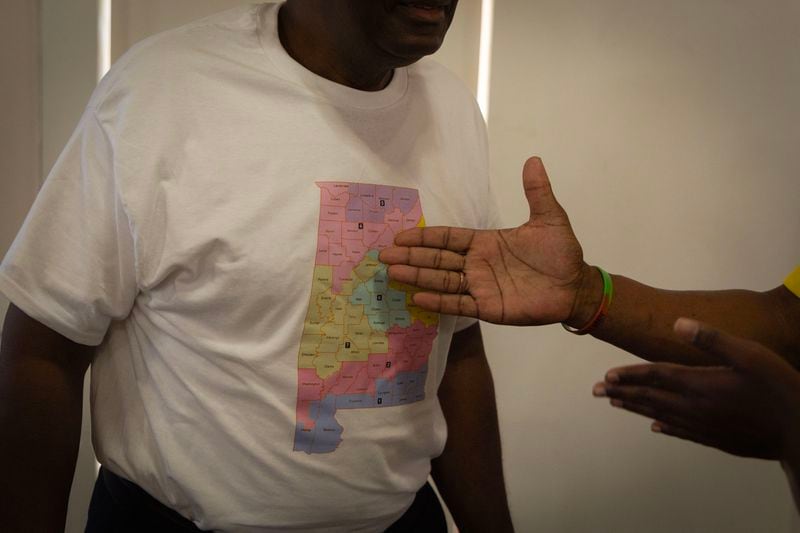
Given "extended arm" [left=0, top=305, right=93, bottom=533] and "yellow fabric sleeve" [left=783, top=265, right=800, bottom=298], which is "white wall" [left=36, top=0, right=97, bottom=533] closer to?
"extended arm" [left=0, top=305, right=93, bottom=533]

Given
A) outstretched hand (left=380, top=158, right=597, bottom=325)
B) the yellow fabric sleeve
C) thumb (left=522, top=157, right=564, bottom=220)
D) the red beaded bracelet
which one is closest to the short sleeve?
outstretched hand (left=380, top=158, right=597, bottom=325)

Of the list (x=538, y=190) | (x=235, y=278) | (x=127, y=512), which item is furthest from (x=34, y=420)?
(x=538, y=190)

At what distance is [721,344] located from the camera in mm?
718

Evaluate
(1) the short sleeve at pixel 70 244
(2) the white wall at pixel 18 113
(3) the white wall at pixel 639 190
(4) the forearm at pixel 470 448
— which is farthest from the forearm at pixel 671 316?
(2) the white wall at pixel 18 113

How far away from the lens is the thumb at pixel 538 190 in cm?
111

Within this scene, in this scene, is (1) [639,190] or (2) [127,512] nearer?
(2) [127,512]

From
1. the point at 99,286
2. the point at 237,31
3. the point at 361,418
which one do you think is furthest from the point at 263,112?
the point at 361,418

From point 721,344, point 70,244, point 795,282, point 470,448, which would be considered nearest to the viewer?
point 721,344

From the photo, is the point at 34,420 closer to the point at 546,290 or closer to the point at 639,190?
the point at 546,290

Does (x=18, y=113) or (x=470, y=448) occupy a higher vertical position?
(x=18, y=113)

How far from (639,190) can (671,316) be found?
94 cm

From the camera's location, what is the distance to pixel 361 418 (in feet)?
3.55

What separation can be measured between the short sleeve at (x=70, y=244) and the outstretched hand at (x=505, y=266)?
364 mm

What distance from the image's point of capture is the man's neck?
42.4 inches
